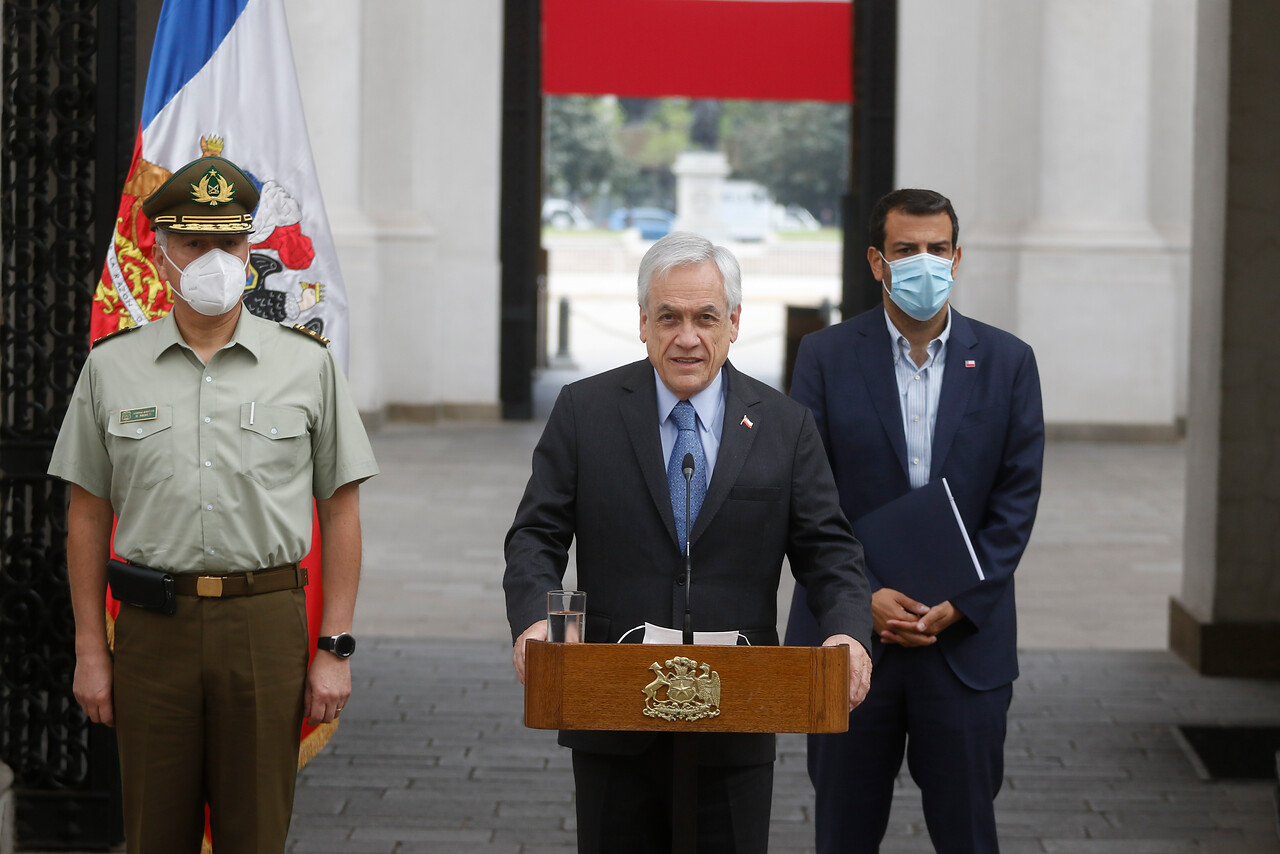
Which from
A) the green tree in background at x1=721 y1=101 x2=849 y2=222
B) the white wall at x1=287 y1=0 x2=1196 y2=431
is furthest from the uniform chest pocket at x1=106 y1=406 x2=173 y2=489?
the green tree in background at x1=721 y1=101 x2=849 y2=222

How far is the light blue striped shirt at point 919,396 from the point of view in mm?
4012

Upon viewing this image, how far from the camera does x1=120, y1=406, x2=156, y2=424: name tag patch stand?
3.45 metres

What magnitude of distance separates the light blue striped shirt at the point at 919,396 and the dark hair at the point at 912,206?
239 millimetres

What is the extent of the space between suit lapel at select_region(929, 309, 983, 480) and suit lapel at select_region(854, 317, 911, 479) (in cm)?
8

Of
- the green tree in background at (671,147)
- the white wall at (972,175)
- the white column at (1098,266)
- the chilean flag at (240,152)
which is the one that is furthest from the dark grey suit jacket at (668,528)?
the green tree in background at (671,147)

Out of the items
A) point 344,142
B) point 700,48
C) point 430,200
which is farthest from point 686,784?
point 700,48

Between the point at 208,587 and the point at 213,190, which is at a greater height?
the point at 213,190

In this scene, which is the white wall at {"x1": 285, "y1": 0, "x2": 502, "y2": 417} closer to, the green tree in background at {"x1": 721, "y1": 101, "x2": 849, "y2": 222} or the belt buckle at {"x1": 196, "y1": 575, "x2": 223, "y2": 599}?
the belt buckle at {"x1": 196, "y1": 575, "x2": 223, "y2": 599}

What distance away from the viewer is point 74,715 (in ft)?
16.8

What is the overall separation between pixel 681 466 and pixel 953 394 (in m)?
1.01

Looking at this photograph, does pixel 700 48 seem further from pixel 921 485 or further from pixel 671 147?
pixel 671 147

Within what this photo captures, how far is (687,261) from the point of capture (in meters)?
3.15

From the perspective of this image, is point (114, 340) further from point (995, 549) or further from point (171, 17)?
point (995, 549)

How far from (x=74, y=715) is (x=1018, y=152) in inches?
502
